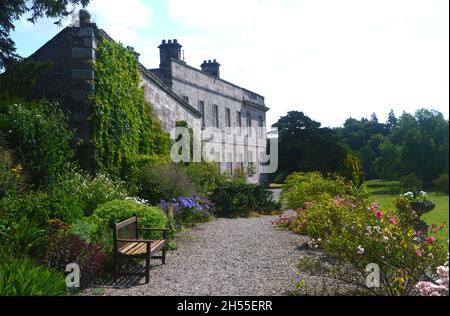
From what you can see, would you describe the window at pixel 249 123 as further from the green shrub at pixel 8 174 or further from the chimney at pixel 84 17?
the green shrub at pixel 8 174

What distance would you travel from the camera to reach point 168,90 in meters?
17.1

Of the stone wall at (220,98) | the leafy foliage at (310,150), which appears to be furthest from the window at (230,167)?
the leafy foliage at (310,150)

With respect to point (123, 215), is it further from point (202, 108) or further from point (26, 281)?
point (202, 108)

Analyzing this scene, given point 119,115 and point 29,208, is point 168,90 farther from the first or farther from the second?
point 29,208

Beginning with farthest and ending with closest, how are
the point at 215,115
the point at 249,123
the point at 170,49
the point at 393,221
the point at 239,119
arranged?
the point at 249,123
the point at 239,119
the point at 215,115
the point at 170,49
the point at 393,221

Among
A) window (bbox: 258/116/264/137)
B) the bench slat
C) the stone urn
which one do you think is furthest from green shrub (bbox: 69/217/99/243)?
window (bbox: 258/116/264/137)

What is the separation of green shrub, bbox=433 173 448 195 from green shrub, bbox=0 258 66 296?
396 centimetres

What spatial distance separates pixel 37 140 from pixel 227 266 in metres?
4.74

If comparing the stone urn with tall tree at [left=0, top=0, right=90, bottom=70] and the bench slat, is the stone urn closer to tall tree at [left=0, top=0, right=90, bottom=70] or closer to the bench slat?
the bench slat

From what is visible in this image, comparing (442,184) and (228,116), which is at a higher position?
(228,116)

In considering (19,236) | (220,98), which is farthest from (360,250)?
(220,98)

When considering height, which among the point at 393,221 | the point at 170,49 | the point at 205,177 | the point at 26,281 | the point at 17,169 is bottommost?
the point at 26,281

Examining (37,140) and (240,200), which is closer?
(37,140)

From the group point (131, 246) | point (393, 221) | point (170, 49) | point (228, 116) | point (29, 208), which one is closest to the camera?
point (393, 221)
